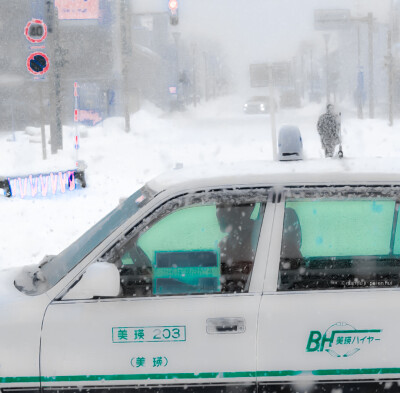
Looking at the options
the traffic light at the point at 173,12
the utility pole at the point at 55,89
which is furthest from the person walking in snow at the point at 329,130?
the utility pole at the point at 55,89

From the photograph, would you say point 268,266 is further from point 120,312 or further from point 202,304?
point 120,312

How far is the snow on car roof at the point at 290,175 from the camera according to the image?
3.35 meters

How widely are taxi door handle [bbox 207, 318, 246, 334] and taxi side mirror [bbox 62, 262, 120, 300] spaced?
1.42ft

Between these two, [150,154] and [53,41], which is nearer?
[53,41]

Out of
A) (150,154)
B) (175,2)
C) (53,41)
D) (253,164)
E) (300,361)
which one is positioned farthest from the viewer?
(150,154)

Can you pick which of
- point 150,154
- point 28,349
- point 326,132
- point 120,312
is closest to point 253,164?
point 120,312

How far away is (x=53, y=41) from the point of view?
990 inches

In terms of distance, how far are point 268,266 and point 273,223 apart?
0.64ft

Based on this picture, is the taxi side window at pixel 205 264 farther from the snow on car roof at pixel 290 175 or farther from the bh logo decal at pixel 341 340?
the bh logo decal at pixel 341 340

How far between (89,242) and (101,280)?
1.46 ft

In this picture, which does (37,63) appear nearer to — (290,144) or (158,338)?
(290,144)

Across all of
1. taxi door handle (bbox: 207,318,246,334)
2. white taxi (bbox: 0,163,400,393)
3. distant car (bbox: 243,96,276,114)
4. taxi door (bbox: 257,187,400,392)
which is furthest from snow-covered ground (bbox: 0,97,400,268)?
distant car (bbox: 243,96,276,114)

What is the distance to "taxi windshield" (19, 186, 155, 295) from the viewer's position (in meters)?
3.39

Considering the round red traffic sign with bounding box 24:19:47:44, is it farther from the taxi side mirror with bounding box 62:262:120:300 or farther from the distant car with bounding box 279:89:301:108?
the distant car with bounding box 279:89:301:108
